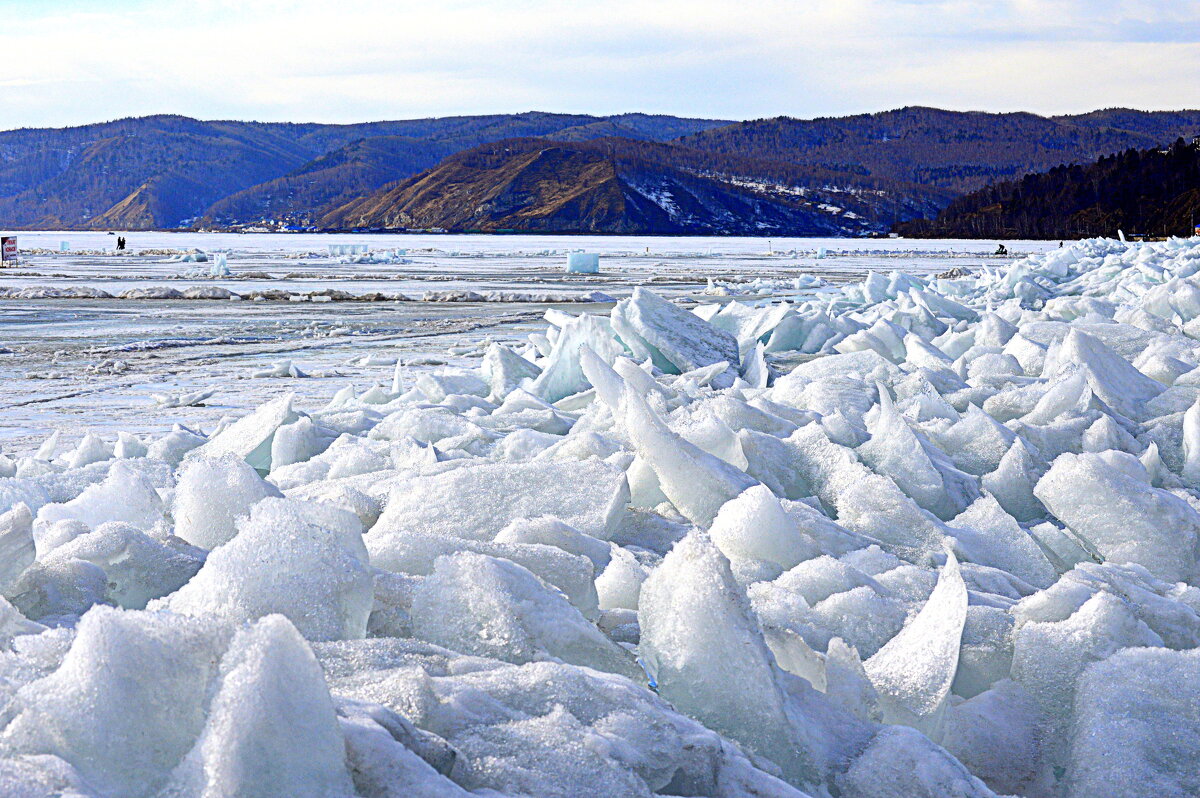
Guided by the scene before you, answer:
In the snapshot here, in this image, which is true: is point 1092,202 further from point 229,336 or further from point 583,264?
point 229,336

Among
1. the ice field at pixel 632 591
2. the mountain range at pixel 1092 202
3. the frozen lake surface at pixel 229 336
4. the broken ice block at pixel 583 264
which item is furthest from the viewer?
the mountain range at pixel 1092 202

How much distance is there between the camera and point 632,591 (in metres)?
1.98

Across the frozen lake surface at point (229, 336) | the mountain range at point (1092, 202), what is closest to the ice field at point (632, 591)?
the frozen lake surface at point (229, 336)

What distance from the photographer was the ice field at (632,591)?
1.11 m

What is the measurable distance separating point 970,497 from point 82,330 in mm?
9403

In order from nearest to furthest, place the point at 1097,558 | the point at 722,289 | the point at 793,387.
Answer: the point at 1097,558
the point at 793,387
the point at 722,289

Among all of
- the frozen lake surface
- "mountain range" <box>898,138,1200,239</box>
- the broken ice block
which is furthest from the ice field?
"mountain range" <box>898,138,1200,239</box>

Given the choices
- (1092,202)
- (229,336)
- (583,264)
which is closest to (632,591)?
(229,336)

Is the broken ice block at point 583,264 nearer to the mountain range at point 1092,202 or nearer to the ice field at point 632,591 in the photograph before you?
the ice field at point 632,591

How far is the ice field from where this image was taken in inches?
43.8

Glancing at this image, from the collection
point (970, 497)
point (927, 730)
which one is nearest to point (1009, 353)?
point (970, 497)

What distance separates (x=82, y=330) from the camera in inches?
407

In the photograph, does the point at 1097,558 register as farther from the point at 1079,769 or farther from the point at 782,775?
the point at 782,775

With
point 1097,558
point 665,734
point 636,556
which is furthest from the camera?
point 1097,558
